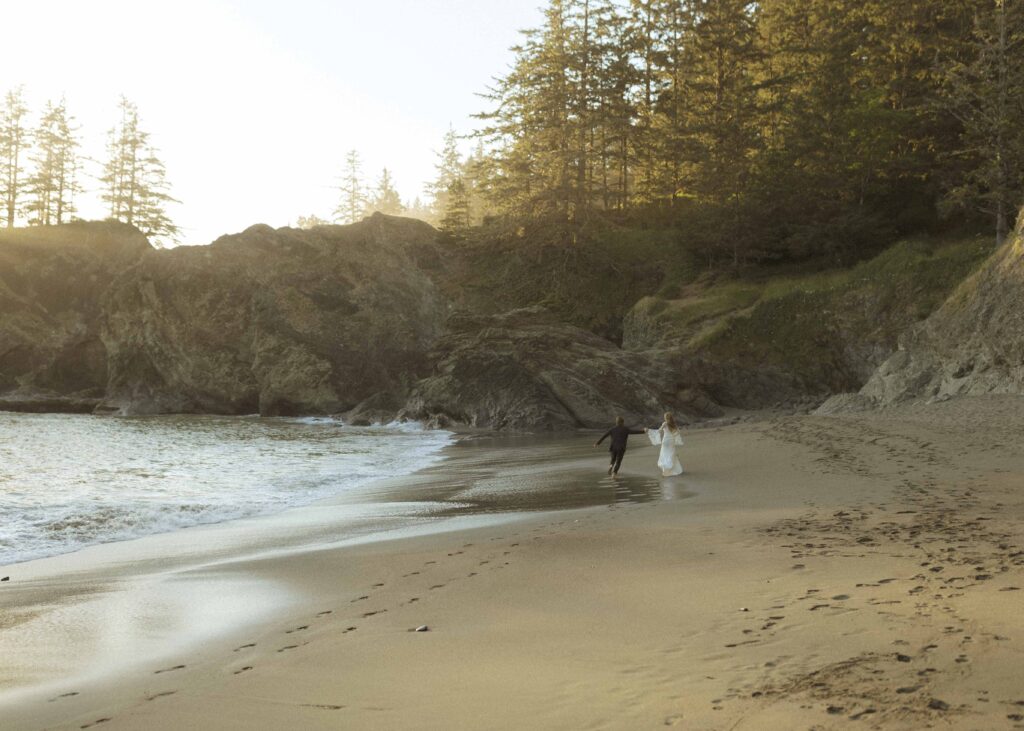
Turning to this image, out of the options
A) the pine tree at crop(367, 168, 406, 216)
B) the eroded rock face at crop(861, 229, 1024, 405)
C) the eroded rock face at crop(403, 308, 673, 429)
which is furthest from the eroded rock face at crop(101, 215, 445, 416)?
the pine tree at crop(367, 168, 406, 216)

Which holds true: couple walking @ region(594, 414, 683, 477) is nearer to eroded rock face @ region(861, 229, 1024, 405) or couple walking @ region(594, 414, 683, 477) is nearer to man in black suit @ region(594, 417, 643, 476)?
man in black suit @ region(594, 417, 643, 476)

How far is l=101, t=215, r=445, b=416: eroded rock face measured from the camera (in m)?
38.4

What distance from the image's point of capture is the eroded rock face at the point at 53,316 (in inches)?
1811

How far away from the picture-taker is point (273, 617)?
6082 mm

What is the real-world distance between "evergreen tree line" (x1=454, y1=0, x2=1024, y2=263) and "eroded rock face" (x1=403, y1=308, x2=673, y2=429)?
381 inches

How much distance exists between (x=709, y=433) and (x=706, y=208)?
1741cm

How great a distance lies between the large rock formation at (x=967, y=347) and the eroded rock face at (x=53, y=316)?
39394 mm

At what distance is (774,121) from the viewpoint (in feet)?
129

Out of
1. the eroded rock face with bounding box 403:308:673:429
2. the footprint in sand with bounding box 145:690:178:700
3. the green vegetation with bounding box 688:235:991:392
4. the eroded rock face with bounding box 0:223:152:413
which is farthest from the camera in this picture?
the eroded rock face with bounding box 0:223:152:413

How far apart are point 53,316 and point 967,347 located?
50.3 meters

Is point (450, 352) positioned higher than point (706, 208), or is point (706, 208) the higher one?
point (706, 208)

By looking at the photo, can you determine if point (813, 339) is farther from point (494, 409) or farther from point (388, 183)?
point (388, 183)

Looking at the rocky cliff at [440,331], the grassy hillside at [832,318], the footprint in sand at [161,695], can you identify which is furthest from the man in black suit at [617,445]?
the grassy hillside at [832,318]

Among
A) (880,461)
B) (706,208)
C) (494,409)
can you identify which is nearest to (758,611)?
(880,461)
